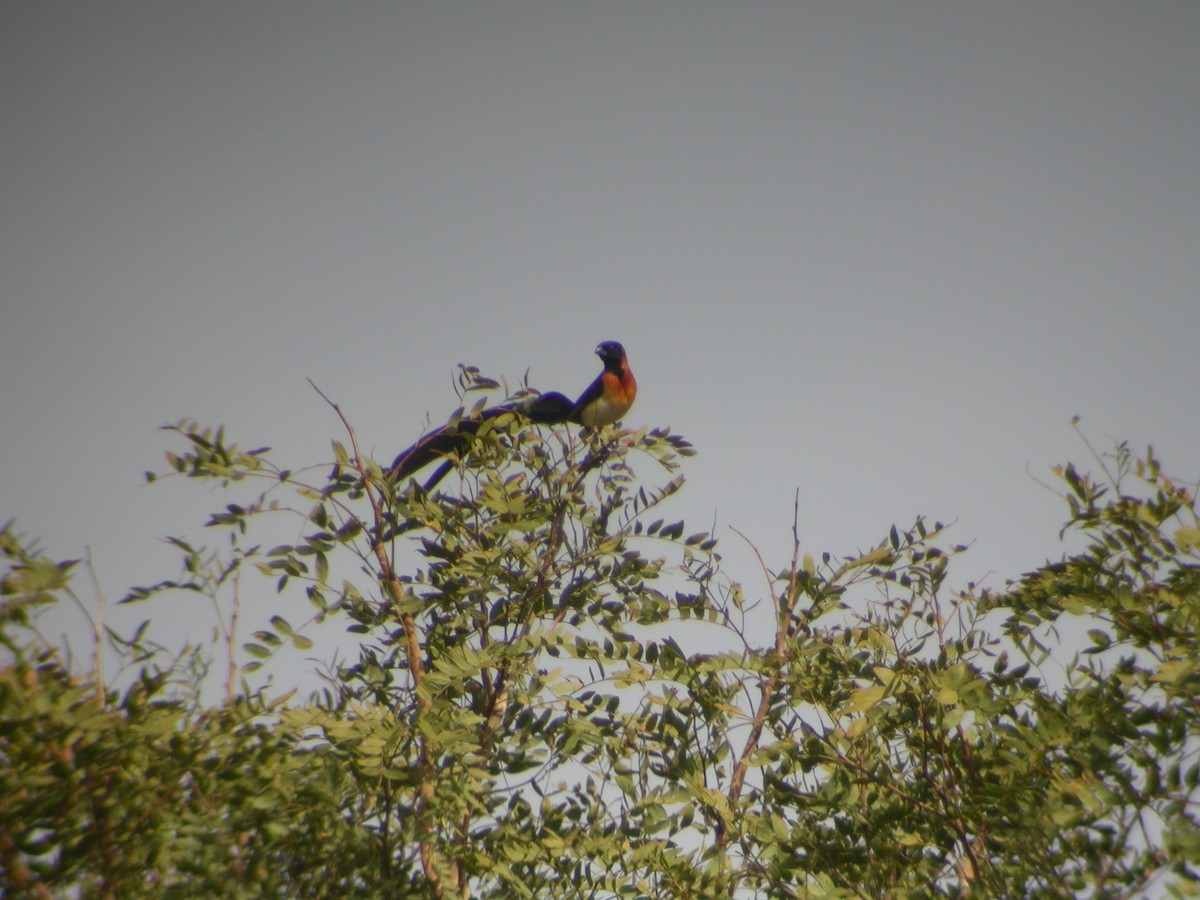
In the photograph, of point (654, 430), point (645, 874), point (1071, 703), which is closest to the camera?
Answer: point (1071, 703)

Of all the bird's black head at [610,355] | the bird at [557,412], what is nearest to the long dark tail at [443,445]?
the bird at [557,412]

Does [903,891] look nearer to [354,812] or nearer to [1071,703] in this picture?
[1071,703]

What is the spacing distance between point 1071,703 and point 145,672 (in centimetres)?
205

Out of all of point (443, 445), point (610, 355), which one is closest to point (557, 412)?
point (610, 355)

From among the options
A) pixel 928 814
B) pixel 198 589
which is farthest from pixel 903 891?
pixel 198 589

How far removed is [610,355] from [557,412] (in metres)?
0.83

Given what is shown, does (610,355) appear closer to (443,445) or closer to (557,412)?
(557,412)

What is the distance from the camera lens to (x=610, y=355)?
5168mm

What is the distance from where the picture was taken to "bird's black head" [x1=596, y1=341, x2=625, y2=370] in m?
5.15

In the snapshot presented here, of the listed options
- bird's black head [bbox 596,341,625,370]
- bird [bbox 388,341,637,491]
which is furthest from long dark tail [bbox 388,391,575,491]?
bird's black head [bbox 596,341,625,370]

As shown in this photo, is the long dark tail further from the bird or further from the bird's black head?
the bird's black head

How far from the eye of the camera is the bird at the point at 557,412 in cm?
291

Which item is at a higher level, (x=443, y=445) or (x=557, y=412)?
(x=557, y=412)

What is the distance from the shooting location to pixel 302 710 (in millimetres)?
1841
